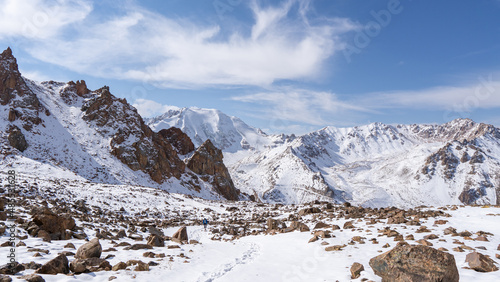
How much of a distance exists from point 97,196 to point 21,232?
22.6 m

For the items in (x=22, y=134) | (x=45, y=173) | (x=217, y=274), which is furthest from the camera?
(x=22, y=134)

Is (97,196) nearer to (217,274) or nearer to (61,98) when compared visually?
(217,274)

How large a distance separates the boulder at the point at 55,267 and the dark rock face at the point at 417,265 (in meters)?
12.4

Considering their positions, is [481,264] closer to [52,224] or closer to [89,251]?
[89,251]

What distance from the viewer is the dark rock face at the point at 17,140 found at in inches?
2185

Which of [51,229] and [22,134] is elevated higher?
[22,134]

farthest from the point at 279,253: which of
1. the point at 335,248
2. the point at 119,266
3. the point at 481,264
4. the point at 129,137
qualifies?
the point at 129,137

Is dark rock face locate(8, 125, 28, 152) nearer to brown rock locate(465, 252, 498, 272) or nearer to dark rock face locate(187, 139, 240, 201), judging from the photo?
dark rock face locate(187, 139, 240, 201)

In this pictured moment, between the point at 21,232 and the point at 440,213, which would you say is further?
the point at 440,213

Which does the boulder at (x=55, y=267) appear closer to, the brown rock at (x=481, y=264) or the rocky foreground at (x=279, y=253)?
the rocky foreground at (x=279, y=253)

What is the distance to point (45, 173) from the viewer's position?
159ft

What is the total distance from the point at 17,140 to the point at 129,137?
27610 mm

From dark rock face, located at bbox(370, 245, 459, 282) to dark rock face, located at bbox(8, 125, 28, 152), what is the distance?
235 ft

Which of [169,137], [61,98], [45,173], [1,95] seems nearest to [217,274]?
[45,173]
